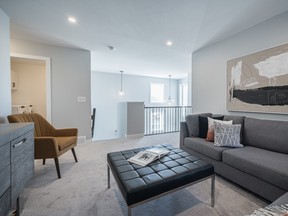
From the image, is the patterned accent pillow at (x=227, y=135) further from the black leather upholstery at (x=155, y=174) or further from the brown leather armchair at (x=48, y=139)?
the brown leather armchair at (x=48, y=139)

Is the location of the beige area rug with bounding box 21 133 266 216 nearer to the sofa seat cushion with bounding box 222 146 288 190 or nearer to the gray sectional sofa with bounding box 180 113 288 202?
the gray sectional sofa with bounding box 180 113 288 202

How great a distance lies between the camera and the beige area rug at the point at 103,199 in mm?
1435

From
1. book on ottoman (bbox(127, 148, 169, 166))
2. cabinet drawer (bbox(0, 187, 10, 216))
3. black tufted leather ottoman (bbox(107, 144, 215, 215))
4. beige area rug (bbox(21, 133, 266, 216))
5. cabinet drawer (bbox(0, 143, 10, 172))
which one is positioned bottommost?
beige area rug (bbox(21, 133, 266, 216))

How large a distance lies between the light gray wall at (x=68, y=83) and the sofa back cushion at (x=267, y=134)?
3.40 metres

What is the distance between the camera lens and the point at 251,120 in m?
2.27

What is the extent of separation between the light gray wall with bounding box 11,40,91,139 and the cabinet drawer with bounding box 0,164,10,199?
2557mm

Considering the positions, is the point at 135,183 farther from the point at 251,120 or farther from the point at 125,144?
the point at 125,144

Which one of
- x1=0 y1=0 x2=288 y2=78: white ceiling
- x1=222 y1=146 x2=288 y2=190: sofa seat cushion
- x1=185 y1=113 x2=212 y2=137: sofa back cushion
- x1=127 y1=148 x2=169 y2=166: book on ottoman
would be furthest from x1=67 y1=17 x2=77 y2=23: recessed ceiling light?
x1=222 y1=146 x2=288 y2=190: sofa seat cushion

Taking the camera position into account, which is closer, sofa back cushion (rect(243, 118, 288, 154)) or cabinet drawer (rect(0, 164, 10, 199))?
cabinet drawer (rect(0, 164, 10, 199))

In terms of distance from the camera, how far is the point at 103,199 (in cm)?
162

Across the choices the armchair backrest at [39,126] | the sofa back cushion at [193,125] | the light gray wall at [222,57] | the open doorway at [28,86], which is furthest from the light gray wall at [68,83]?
the light gray wall at [222,57]

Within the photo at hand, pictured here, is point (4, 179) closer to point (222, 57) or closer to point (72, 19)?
point (72, 19)

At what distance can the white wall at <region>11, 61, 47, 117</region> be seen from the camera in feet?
12.9

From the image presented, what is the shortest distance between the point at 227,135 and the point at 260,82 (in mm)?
1043
